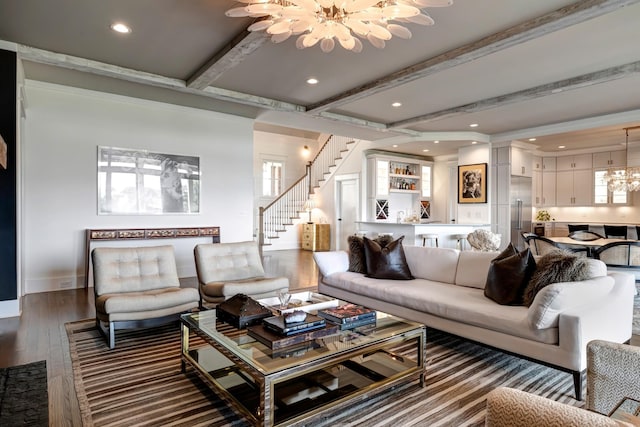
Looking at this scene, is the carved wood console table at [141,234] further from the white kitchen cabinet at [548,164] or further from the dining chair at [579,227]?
the white kitchen cabinet at [548,164]

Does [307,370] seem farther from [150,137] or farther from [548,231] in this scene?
[548,231]

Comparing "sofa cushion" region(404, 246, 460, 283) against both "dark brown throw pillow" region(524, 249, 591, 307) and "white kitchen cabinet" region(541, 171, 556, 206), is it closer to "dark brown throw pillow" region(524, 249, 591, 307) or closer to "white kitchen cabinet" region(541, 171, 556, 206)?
"dark brown throw pillow" region(524, 249, 591, 307)

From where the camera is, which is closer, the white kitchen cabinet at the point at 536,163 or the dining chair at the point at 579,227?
the dining chair at the point at 579,227

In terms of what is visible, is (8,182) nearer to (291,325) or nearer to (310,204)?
(291,325)

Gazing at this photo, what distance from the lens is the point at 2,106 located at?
389 centimetres

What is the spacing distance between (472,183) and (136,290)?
7.97m

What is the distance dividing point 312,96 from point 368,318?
4265mm

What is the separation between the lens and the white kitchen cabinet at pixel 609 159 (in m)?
8.62

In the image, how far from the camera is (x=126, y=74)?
4672 millimetres

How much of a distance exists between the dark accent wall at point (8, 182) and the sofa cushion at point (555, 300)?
4964mm

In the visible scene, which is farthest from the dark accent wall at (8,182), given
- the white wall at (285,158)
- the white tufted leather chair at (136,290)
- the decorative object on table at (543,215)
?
the decorative object on table at (543,215)

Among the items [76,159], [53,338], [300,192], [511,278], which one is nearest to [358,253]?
[511,278]

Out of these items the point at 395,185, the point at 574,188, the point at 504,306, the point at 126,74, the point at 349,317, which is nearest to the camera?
the point at 349,317

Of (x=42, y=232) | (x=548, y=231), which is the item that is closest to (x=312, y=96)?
(x=42, y=232)
